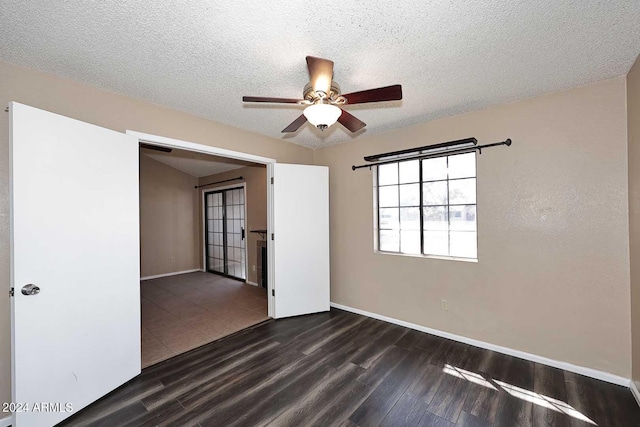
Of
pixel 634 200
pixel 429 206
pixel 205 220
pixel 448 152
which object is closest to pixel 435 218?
pixel 429 206

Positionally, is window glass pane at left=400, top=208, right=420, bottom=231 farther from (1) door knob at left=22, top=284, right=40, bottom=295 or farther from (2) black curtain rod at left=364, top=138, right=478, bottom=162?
(1) door knob at left=22, top=284, right=40, bottom=295

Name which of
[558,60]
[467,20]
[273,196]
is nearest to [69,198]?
[273,196]

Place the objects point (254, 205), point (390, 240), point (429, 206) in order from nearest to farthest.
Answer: point (429, 206), point (390, 240), point (254, 205)

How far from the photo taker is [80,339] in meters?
1.83

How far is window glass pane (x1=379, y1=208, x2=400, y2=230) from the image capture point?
3.34 m

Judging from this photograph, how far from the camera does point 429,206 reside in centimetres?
304

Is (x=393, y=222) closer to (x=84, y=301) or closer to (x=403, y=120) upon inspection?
(x=403, y=120)

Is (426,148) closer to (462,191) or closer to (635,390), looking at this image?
(462,191)

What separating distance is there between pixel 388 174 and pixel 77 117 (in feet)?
10.3

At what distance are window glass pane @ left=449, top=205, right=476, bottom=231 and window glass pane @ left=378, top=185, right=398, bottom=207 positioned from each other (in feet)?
2.25

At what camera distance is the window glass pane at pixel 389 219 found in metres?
3.34

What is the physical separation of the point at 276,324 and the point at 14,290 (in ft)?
7.70

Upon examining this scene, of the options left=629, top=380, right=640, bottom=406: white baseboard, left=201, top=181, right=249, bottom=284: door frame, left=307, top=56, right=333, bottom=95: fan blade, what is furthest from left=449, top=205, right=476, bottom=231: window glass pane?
left=201, top=181, right=249, bottom=284: door frame

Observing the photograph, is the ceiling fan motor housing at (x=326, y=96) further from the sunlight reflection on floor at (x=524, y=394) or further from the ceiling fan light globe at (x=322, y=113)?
the sunlight reflection on floor at (x=524, y=394)
